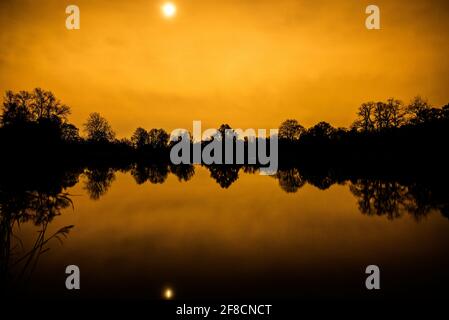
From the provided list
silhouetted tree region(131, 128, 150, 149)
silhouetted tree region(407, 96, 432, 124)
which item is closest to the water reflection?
silhouetted tree region(407, 96, 432, 124)

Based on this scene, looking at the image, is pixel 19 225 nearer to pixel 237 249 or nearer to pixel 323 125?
pixel 237 249

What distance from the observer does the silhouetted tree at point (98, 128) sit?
95188 mm

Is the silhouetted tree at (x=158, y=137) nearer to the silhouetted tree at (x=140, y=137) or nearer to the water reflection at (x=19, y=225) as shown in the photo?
the silhouetted tree at (x=140, y=137)

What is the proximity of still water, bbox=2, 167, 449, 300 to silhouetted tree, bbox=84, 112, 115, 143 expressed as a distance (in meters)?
82.1

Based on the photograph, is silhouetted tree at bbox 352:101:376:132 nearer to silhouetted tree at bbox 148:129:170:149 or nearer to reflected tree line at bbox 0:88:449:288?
reflected tree line at bbox 0:88:449:288

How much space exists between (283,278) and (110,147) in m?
82.5

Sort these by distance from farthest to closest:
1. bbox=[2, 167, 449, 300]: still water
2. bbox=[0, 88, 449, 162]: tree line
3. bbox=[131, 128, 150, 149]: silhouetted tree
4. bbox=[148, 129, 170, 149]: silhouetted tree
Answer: bbox=[148, 129, 170, 149]: silhouetted tree < bbox=[131, 128, 150, 149]: silhouetted tree < bbox=[0, 88, 449, 162]: tree line < bbox=[2, 167, 449, 300]: still water

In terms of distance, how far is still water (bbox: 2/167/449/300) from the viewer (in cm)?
767

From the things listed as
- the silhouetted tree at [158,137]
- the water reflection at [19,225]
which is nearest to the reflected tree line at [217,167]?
the water reflection at [19,225]

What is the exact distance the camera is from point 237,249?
10.9 meters

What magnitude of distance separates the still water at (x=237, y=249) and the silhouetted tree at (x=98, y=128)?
82.1 m

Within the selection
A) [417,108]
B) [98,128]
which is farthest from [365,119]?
[98,128]
